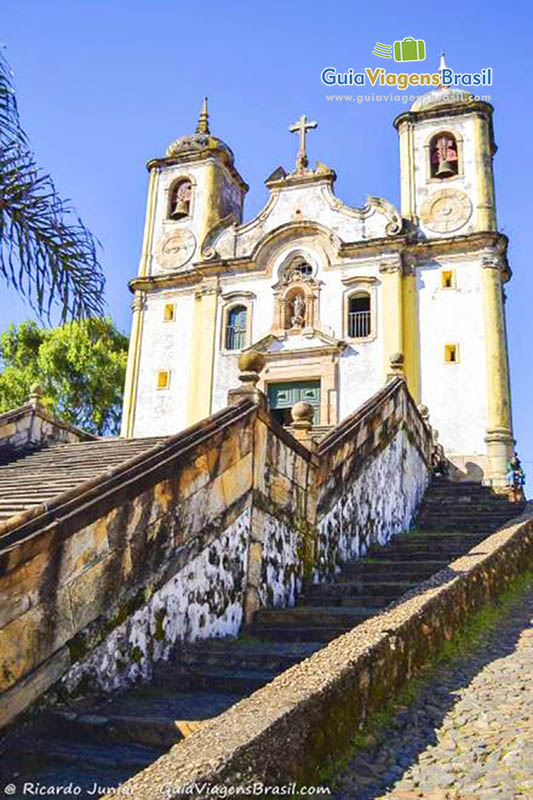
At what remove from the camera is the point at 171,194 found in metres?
24.8

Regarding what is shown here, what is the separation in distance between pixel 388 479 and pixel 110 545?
6537 millimetres

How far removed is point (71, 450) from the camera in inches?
399

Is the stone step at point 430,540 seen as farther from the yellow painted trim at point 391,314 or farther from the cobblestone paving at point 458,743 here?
the yellow painted trim at point 391,314

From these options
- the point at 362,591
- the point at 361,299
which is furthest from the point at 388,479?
the point at 361,299

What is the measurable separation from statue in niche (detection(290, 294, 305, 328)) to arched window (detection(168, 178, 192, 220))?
17.1ft

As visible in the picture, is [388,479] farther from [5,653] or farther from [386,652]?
[5,653]

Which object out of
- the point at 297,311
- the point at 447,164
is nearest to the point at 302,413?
the point at 297,311

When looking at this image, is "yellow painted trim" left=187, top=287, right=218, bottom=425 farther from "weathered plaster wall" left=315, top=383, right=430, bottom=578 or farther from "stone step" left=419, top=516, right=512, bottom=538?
"stone step" left=419, top=516, right=512, bottom=538

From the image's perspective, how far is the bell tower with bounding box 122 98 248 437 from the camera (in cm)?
2188

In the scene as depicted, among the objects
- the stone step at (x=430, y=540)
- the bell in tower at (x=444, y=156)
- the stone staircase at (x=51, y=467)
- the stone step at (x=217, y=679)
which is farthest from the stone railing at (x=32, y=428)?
the bell in tower at (x=444, y=156)

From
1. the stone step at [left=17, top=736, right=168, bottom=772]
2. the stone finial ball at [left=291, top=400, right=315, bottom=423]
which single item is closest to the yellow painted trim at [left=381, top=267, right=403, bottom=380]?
the stone finial ball at [left=291, top=400, right=315, bottom=423]

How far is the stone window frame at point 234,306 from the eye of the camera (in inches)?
850

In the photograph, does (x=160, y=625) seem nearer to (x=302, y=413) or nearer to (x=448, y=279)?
(x=302, y=413)

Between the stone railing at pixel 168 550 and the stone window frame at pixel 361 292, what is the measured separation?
11.3 m
